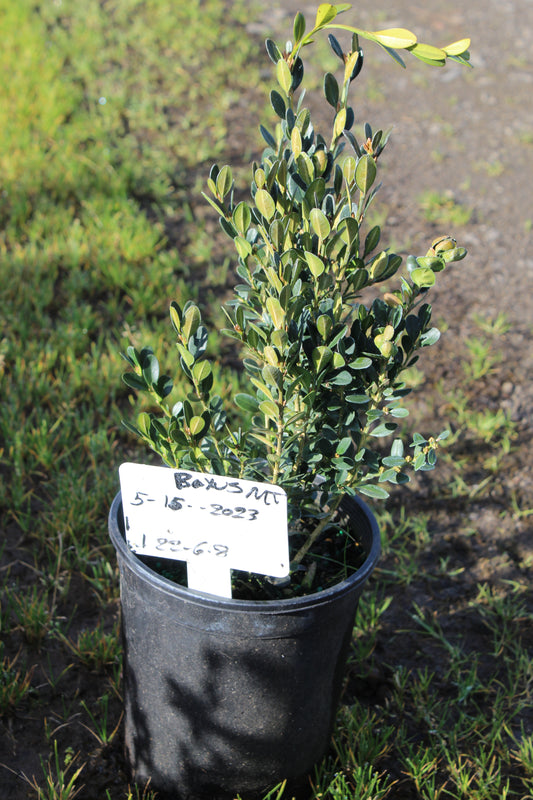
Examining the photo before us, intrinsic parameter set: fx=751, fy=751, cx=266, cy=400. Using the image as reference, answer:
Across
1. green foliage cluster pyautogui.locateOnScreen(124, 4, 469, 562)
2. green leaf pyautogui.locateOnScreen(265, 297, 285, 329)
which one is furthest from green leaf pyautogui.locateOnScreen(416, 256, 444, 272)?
green leaf pyautogui.locateOnScreen(265, 297, 285, 329)

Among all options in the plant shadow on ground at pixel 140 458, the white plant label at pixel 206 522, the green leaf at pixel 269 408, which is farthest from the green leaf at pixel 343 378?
the plant shadow on ground at pixel 140 458

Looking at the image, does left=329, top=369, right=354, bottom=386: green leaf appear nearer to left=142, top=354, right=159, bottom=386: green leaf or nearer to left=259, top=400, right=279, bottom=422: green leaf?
left=259, top=400, right=279, bottom=422: green leaf

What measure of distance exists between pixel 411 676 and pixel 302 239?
4.09 ft

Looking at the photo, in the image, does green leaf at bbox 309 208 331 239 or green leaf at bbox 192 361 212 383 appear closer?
green leaf at bbox 309 208 331 239

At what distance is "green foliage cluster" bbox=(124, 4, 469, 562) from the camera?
1.23 meters

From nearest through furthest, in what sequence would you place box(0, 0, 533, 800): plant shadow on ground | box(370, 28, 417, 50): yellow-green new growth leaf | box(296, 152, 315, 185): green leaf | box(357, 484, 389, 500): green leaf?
box(370, 28, 417, 50): yellow-green new growth leaf, box(296, 152, 315, 185): green leaf, box(357, 484, 389, 500): green leaf, box(0, 0, 533, 800): plant shadow on ground

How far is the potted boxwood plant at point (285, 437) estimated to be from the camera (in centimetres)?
126

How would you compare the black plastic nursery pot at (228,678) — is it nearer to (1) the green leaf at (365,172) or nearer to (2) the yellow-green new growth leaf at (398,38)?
(1) the green leaf at (365,172)

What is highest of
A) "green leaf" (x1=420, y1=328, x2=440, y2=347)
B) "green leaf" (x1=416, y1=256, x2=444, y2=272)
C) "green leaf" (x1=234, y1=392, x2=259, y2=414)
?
"green leaf" (x1=416, y1=256, x2=444, y2=272)

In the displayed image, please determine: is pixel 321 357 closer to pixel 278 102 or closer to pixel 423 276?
pixel 423 276

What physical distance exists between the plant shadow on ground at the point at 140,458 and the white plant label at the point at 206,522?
0.53m

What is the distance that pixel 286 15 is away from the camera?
5.85m

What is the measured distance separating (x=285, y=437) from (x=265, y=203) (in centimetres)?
48

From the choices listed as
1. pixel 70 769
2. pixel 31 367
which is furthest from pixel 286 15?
pixel 70 769
